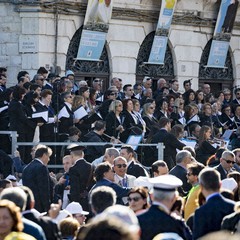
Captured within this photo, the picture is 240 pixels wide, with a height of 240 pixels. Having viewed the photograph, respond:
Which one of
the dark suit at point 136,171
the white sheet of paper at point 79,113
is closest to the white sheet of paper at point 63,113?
the white sheet of paper at point 79,113

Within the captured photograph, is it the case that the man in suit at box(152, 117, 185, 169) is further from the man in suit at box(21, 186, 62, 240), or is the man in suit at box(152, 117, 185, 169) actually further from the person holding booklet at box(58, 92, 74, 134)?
the man in suit at box(21, 186, 62, 240)

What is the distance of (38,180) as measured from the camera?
1571 centimetres

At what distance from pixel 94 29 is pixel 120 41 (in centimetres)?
165

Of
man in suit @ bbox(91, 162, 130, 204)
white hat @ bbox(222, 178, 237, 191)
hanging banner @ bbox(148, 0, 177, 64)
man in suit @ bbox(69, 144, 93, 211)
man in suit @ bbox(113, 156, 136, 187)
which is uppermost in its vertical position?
white hat @ bbox(222, 178, 237, 191)

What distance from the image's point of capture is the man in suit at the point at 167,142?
20094 millimetres

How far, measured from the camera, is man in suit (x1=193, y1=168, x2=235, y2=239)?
9.91m

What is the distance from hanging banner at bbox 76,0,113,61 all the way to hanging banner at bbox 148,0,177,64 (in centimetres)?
209

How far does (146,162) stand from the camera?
2056 cm

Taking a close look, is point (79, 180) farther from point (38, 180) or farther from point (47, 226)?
point (47, 226)

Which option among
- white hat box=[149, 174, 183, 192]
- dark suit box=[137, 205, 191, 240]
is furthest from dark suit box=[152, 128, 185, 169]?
dark suit box=[137, 205, 191, 240]

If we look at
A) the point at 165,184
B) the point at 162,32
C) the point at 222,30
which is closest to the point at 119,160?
the point at 165,184

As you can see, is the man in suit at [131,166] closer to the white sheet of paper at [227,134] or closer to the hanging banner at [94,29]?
the white sheet of paper at [227,134]

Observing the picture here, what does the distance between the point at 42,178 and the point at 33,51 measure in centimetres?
1168

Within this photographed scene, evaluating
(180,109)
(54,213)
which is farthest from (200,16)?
(54,213)
